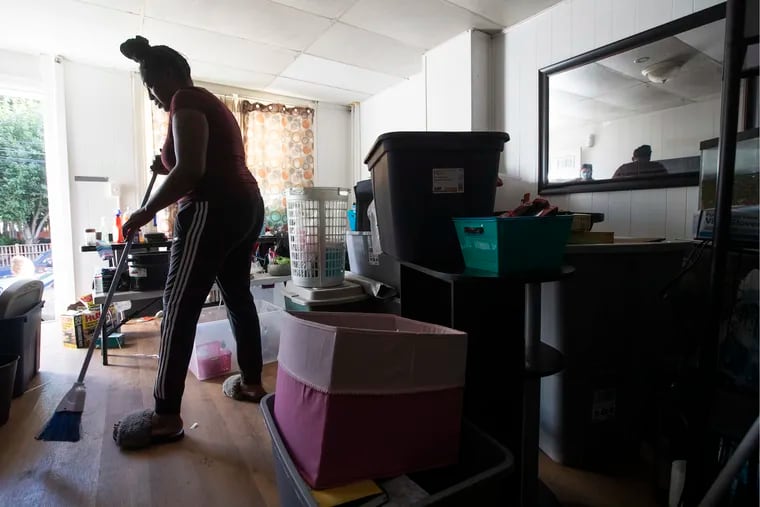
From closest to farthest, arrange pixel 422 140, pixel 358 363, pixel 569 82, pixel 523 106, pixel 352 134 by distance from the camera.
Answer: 1. pixel 358 363
2. pixel 422 140
3. pixel 569 82
4. pixel 523 106
5. pixel 352 134

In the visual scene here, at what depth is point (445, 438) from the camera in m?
0.80

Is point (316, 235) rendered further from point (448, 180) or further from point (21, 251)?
point (21, 251)

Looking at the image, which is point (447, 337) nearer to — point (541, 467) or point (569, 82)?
point (541, 467)

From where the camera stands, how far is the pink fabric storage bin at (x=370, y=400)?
2.33 ft

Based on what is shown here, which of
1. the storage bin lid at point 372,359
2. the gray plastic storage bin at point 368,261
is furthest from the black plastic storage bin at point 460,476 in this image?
the gray plastic storage bin at point 368,261

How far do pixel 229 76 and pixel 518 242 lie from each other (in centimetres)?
354

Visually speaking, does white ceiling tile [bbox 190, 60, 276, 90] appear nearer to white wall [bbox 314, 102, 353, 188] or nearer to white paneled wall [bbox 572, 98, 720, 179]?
white wall [bbox 314, 102, 353, 188]

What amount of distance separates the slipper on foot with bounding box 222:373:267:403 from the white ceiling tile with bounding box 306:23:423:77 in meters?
2.36

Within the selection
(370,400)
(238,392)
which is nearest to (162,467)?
(238,392)

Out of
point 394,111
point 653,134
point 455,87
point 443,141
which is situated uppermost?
point 394,111

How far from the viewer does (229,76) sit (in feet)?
11.6

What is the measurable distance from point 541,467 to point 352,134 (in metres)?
3.89

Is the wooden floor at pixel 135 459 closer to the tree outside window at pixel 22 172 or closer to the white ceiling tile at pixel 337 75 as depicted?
the tree outside window at pixel 22 172

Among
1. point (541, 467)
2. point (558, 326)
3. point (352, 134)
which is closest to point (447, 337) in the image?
point (558, 326)
